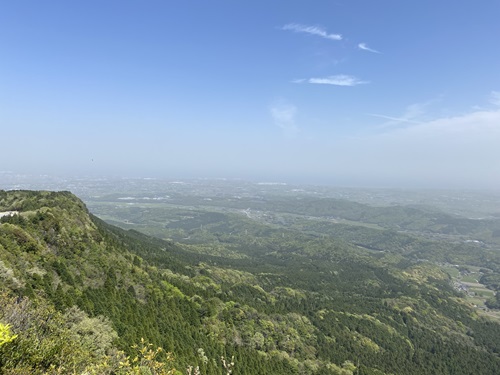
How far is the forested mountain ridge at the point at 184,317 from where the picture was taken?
32.3 metres

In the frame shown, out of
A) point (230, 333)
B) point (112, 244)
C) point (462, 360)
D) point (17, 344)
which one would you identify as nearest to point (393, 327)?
point (462, 360)

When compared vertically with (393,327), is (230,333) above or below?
above

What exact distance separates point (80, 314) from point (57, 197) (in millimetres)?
66172

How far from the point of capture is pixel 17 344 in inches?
639

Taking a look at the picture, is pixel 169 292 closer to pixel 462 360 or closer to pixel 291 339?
pixel 291 339

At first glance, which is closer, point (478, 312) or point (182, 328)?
point (182, 328)

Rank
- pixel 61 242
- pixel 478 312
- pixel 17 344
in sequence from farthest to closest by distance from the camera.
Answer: pixel 478 312, pixel 61 242, pixel 17 344

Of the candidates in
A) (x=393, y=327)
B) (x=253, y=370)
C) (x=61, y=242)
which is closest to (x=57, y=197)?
(x=61, y=242)

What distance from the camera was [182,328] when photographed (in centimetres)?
6950

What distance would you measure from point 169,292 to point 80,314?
47.0m

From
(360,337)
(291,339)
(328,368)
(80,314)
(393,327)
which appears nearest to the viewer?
(80,314)

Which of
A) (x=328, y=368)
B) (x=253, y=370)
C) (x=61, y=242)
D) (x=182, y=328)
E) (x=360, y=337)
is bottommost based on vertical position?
(x=360, y=337)

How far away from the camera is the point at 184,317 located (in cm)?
7800

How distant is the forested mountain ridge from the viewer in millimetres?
32312
